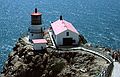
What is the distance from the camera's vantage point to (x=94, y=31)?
116 metres

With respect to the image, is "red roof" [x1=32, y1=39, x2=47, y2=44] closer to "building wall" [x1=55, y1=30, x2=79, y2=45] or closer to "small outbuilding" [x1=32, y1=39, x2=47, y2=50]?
"small outbuilding" [x1=32, y1=39, x2=47, y2=50]

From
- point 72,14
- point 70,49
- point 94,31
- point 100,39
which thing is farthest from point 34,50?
point 72,14

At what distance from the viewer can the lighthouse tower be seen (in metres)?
66.8

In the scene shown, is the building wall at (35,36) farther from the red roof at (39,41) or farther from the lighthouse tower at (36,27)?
the red roof at (39,41)

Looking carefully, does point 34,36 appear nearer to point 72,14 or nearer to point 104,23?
point 104,23

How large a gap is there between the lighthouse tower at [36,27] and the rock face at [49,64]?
4.38 meters

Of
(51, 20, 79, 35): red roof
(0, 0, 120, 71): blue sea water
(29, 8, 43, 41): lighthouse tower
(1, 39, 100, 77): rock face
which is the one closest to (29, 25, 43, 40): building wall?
(29, 8, 43, 41): lighthouse tower

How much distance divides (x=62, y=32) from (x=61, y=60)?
701 cm

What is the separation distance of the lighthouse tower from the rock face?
4.38 meters

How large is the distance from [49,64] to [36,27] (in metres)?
11.9

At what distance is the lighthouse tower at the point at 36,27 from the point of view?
6675cm

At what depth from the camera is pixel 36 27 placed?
67.2m

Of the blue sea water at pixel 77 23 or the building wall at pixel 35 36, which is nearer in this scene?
the building wall at pixel 35 36

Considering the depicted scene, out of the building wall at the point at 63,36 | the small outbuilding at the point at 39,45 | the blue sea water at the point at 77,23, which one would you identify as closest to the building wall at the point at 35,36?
the building wall at the point at 63,36
